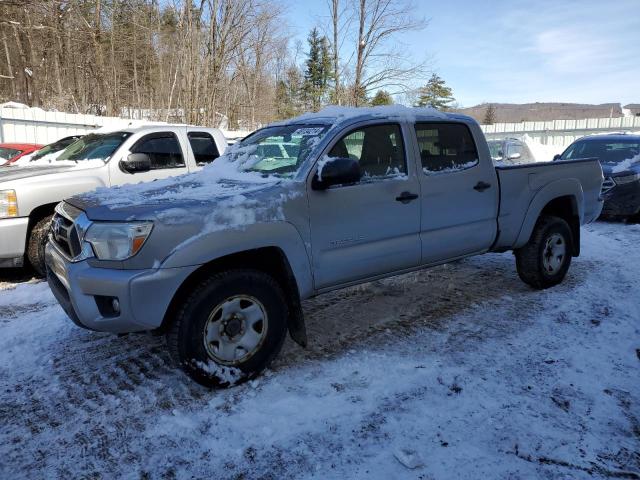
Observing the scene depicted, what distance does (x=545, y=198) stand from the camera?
5047mm

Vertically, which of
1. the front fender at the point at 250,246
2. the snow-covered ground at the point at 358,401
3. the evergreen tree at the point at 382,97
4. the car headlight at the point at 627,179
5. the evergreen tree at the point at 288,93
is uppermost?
the evergreen tree at the point at 288,93

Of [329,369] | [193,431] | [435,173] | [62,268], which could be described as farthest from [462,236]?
[62,268]

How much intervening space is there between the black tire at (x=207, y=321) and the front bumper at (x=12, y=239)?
3366 mm

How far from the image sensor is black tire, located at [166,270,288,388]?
2957 mm

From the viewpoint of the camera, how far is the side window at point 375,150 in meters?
3.78

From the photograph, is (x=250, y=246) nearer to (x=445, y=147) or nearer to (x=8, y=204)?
(x=445, y=147)

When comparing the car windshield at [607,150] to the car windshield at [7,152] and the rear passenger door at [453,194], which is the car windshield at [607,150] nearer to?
the rear passenger door at [453,194]

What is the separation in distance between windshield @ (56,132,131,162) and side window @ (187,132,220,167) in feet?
3.04

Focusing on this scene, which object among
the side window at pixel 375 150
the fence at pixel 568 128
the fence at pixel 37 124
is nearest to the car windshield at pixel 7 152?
the fence at pixel 37 124

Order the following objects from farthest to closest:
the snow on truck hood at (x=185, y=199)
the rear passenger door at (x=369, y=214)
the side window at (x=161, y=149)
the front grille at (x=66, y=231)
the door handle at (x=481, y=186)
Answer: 1. the side window at (x=161, y=149)
2. the door handle at (x=481, y=186)
3. the rear passenger door at (x=369, y=214)
4. the front grille at (x=66, y=231)
5. the snow on truck hood at (x=185, y=199)

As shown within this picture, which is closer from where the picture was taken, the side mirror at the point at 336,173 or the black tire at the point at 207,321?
the black tire at the point at 207,321

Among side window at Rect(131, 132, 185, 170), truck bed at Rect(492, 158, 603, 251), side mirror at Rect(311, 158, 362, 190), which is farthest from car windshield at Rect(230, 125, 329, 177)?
side window at Rect(131, 132, 185, 170)

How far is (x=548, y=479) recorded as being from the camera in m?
2.32

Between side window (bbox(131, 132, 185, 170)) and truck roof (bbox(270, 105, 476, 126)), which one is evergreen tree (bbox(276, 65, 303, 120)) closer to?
side window (bbox(131, 132, 185, 170))
